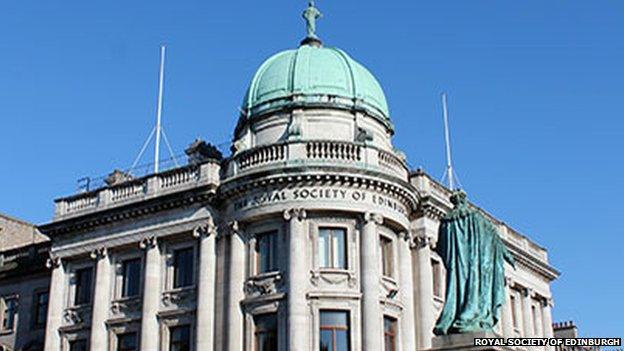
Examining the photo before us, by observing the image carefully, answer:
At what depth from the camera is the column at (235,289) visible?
131 ft

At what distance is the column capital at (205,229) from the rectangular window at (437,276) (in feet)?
35.9

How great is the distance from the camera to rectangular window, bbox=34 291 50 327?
49.9 meters

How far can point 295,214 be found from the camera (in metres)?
39.9

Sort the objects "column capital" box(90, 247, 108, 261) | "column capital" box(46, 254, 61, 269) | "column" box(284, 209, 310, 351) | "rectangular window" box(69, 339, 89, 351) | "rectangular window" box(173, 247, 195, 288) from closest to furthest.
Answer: "column" box(284, 209, 310, 351), "rectangular window" box(173, 247, 195, 288), "rectangular window" box(69, 339, 89, 351), "column capital" box(90, 247, 108, 261), "column capital" box(46, 254, 61, 269)

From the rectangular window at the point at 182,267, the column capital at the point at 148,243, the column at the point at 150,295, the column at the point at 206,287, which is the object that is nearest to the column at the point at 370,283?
the column at the point at 206,287

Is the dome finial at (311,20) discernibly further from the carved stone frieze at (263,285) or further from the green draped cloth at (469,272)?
the green draped cloth at (469,272)

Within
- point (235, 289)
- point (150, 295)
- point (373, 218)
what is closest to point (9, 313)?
point (150, 295)

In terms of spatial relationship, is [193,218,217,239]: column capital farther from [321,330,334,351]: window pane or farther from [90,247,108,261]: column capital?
[321,330,334,351]: window pane

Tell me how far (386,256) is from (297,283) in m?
5.19

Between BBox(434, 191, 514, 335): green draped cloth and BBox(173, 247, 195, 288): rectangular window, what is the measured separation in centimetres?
2167

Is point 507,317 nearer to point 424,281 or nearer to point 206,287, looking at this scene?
point 424,281

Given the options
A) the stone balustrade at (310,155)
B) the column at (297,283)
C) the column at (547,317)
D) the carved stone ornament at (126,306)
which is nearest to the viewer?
the column at (297,283)

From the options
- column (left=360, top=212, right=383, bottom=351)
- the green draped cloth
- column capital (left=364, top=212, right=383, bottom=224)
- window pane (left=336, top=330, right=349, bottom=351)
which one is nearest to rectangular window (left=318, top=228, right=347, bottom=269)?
column (left=360, top=212, right=383, bottom=351)

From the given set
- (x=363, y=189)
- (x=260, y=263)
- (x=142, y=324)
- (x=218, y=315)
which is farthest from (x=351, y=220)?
(x=142, y=324)
